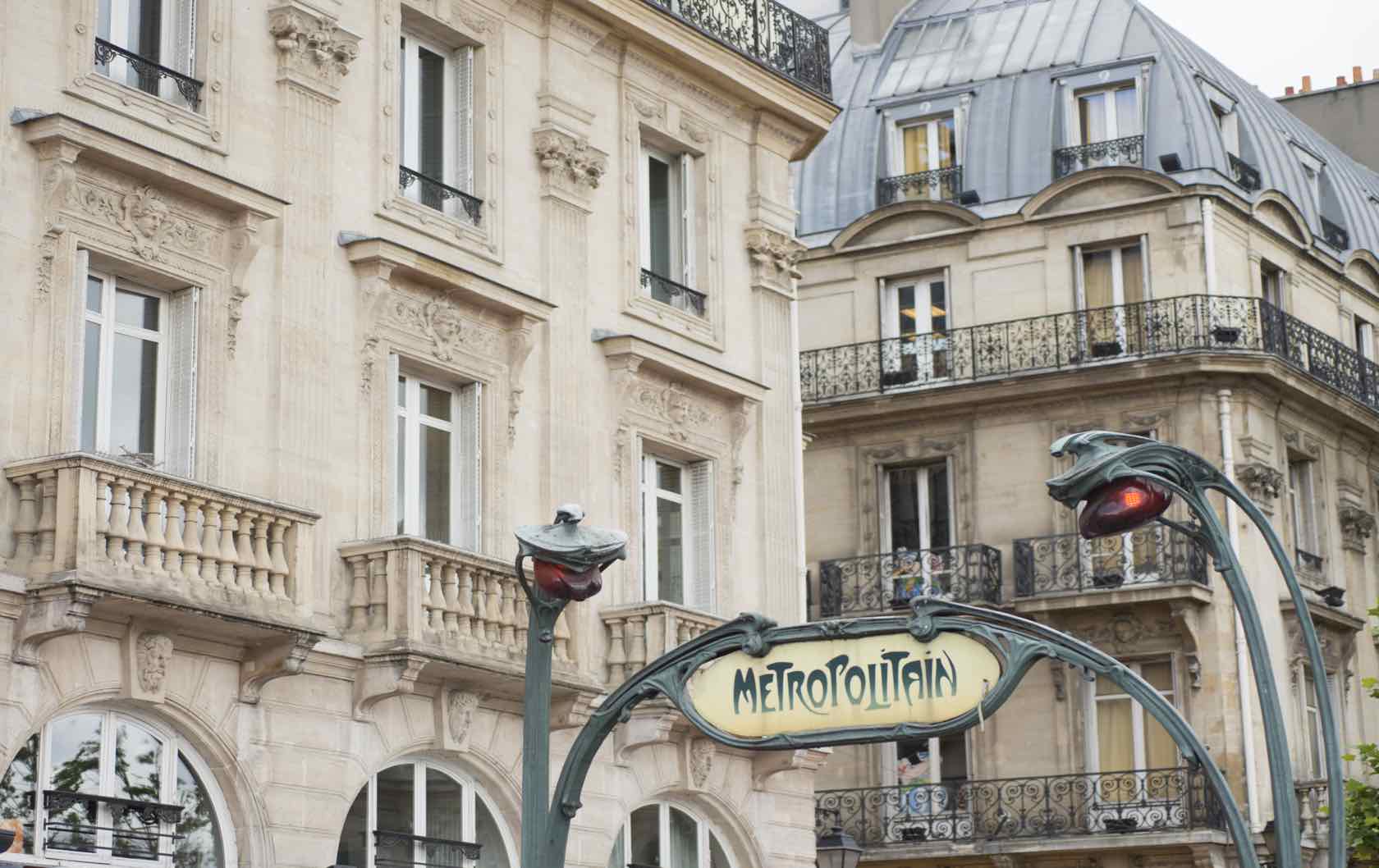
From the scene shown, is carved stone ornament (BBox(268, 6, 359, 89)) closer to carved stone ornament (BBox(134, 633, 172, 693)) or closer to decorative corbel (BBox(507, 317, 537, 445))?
decorative corbel (BBox(507, 317, 537, 445))

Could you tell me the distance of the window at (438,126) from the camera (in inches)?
933

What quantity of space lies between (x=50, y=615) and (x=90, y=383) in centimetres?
230

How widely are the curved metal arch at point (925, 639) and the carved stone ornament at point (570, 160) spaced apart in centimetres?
1249

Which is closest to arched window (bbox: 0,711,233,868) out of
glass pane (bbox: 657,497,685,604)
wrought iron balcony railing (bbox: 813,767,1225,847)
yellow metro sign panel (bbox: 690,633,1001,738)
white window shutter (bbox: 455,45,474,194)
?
white window shutter (bbox: 455,45,474,194)

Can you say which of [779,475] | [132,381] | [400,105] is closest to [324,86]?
[400,105]

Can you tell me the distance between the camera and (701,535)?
26.9 metres

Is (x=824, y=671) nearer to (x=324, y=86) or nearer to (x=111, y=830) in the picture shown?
(x=111, y=830)

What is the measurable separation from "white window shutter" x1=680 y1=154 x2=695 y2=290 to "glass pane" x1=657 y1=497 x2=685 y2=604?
241 centimetres

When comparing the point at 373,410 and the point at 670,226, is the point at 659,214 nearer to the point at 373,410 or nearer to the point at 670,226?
the point at 670,226

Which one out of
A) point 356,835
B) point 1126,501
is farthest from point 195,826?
point 1126,501

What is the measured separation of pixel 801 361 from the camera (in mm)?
40750

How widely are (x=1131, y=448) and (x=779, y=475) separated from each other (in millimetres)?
15403

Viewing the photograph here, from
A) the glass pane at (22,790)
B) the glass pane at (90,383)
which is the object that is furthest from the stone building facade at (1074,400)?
the glass pane at (22,790)

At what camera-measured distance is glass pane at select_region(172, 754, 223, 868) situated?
19797 mm
